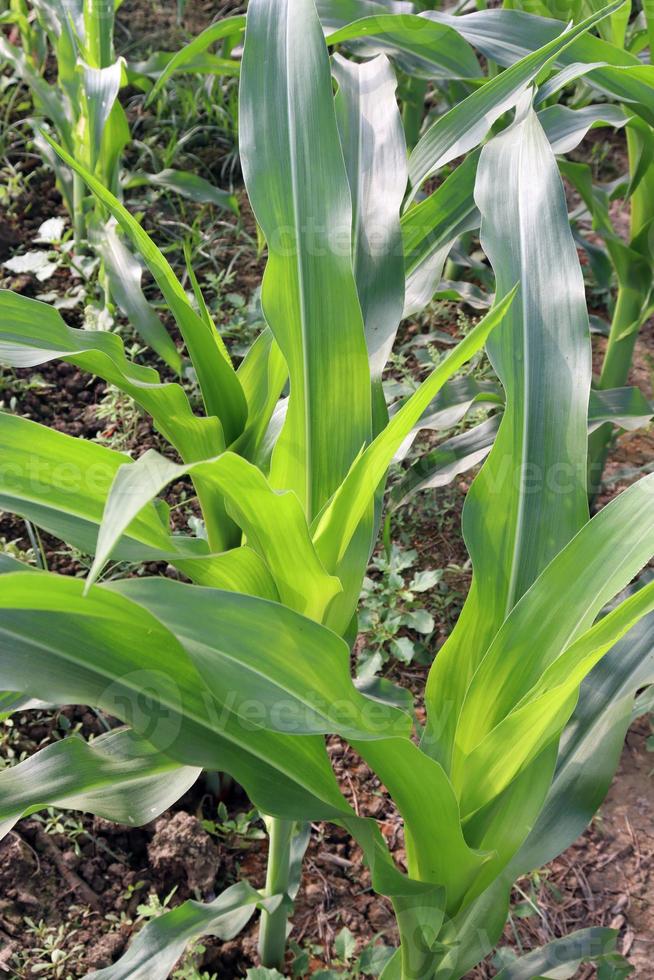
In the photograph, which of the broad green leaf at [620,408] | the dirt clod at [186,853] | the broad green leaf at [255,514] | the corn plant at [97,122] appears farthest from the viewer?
the corn plant at [97,122]

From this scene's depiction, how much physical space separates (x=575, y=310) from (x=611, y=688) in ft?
1.21

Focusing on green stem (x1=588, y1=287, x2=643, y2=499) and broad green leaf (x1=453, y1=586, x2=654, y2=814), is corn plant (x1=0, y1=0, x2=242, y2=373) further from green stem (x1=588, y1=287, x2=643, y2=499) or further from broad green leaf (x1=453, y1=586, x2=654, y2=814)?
broad green leaf (x1=453, y1=586, x2=654, y2=814)

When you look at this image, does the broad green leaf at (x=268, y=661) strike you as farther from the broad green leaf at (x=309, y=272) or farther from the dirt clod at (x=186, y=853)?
the dirt clod at (x=186, y=853)

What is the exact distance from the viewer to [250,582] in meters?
0.85

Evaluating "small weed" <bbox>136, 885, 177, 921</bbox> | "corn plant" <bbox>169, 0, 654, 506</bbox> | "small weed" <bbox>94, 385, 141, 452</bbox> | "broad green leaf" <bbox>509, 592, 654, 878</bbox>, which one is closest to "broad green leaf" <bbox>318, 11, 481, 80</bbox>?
"corn plant" <bbox>169, 0, 654, 506</bbox>

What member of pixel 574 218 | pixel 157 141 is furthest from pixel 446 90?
pixel 157 141

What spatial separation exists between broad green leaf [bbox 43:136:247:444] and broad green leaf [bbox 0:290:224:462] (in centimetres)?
5

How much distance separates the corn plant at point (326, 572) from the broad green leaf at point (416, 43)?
0.30 meters

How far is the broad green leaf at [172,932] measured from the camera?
96cm

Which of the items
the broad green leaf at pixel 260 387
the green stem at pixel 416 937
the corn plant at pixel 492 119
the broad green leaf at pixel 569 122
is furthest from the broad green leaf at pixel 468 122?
the green stem at pixel 416 937

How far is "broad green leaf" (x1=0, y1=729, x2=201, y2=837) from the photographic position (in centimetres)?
86

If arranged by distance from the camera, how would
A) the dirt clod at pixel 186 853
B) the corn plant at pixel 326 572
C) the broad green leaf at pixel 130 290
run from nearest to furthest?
the corn plant at pixel 326 572 → the dirt clod at pixel 186 853 → the broad green leaf at pixel 130 290

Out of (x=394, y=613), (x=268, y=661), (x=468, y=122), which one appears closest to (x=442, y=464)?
(x=394, y=613)

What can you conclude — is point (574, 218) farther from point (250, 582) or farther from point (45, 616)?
point (45, 616)
